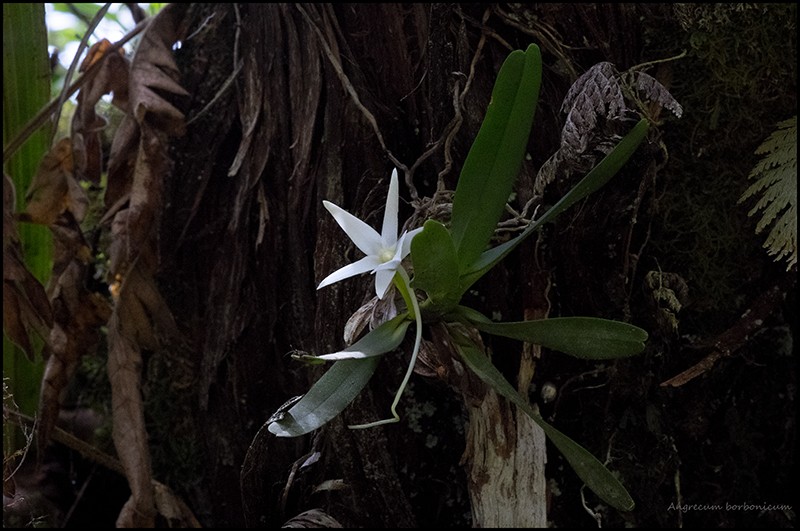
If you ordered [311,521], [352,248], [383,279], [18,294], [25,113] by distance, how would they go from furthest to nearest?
1. [25,113]
2. [18,294]
3. [352,248]
4. [311,521]
5. [383,279]

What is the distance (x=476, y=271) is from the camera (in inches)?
28.7

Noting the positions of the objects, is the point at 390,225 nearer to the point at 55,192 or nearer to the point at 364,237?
the point at 364,237

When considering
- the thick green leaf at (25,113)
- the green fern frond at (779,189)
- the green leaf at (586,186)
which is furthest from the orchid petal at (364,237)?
the thick green leaf at (25,113)

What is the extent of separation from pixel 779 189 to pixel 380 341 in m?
0.60

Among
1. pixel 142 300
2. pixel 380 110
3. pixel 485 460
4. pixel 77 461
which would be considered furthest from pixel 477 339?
pixel 77 461

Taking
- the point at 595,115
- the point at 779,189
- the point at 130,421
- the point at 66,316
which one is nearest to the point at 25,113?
the point at 66,316

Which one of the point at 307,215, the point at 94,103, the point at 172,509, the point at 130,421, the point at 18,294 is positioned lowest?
the point at 172,509

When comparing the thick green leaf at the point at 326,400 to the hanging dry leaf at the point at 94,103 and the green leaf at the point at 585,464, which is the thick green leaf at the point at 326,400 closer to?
the green leaf at the point at 585,464

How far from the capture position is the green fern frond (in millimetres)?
858

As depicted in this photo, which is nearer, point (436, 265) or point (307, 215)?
point (436, 265)

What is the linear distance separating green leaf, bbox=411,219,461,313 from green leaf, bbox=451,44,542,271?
4 cm

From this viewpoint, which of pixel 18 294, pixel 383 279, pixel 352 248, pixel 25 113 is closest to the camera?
pixel 383 279

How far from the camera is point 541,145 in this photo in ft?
3.05

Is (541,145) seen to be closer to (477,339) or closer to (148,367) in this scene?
(477,339)
